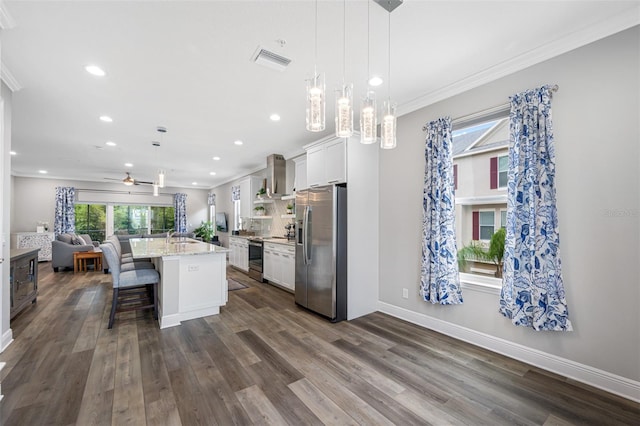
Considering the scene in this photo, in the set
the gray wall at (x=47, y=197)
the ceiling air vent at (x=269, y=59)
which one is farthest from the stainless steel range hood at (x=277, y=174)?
the gray wall at (x=47, y=197)

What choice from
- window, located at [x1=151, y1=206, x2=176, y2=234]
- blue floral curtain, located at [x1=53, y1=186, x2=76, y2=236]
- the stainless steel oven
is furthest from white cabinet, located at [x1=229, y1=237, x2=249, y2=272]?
blue floral curtain, located at [x1=53, y1=186, x2=76, y2=236]

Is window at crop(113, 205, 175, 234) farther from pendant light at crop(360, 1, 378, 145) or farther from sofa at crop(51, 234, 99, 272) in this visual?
pendant light at crop(360, 1, 378, 145)

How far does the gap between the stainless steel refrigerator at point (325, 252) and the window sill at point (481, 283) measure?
1.44m

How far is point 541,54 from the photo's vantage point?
2.42 meters

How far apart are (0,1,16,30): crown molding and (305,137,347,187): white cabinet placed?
313cm

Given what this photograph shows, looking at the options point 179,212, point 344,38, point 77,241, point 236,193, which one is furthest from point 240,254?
point 344,38

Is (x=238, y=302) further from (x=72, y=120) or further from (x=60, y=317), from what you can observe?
(x=72, y=120)

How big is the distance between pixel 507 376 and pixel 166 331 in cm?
359

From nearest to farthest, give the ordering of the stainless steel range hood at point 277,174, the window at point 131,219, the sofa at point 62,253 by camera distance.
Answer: the stainless steel range hood at point 277,174
the sofa at point 62,253
the window at point 131,219

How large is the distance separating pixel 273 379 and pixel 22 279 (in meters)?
3.93

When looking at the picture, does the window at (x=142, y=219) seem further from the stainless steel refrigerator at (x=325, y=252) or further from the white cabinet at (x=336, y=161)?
the white cabinet at (x=336, y=161)

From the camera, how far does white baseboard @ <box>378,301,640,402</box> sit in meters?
2.05

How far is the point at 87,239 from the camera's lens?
8.10 m

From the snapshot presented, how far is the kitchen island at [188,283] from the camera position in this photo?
3412 mm
